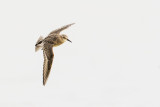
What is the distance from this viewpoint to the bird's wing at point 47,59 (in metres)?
18.8

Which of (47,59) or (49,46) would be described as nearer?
(47,59)

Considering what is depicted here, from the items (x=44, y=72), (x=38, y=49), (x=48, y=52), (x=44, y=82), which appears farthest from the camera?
(x=38, y=49)

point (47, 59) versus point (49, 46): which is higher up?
point (49, 46)

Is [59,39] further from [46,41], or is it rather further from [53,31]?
[53,31]

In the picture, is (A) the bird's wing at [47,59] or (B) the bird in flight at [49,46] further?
(B) the bird in flight at [49,46]

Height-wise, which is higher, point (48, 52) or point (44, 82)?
point (48, 52)

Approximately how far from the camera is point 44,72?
61.8 ft

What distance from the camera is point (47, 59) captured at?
2030 centimetres

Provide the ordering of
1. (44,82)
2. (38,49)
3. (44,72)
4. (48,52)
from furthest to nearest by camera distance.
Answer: (38,49) < (48,52) < (44,72) < (44,82)

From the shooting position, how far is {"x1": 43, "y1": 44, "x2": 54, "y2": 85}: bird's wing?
1878 cm

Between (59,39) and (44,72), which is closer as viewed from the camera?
(44,72)

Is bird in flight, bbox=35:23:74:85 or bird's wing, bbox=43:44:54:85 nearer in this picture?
bird's wing, bbox=43:44:54:85

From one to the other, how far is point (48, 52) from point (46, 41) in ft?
3.54

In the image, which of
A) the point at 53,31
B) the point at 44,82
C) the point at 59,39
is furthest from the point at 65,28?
the point at 44,82
